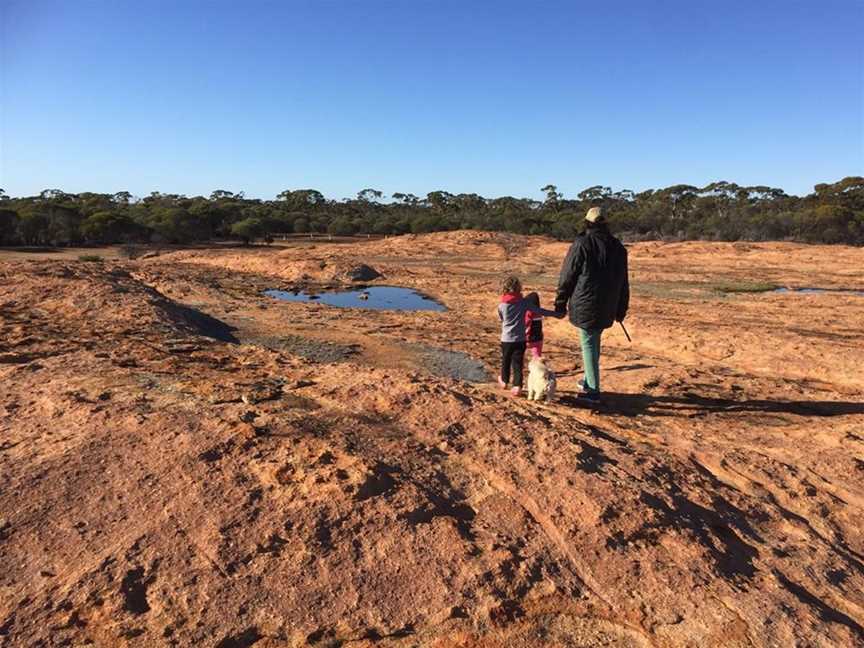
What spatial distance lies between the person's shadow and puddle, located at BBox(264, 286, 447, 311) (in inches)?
357

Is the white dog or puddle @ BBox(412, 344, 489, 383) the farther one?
puddle @ BBox(412, 344, 489, 383)

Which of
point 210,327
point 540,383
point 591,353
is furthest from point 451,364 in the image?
point 210,327

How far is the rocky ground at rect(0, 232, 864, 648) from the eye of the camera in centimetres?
228

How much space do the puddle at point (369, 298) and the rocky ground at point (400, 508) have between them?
8.93 meters

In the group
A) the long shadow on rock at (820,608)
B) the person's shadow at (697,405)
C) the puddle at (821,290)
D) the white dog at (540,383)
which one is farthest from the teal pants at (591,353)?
the puddle at (821,290)

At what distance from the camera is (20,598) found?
2211 millimetres

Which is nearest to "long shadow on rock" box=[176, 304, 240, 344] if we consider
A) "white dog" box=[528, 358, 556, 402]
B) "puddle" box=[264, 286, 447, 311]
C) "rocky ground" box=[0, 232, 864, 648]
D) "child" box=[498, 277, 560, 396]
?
"rocky ground" box=[0, 232, 864, 648]

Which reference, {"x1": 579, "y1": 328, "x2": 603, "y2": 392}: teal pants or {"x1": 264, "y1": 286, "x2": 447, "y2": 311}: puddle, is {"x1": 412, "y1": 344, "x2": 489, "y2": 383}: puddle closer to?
{"x1": 579, "y1": 328, "x2": 603, "y2": 392}: teal pants

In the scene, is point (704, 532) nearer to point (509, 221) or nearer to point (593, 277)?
point (593, 277)

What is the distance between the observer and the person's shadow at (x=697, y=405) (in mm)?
5340

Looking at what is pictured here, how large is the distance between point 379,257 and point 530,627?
29555 millimetres

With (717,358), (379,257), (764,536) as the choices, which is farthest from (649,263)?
(764,536)

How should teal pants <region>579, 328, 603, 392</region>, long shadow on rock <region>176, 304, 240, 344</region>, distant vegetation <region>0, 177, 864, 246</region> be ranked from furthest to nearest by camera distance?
distant vegetation <region>0, 177, 864, 246</region>, long shadow on rock <region>176, 304, 240, 344</region>, teal pants <region>579, 328, 603, 392</region>

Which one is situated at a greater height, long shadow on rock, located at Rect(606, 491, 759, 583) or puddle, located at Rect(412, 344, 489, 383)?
long shadow on rock, located at Rect(606, 491, 759, 583)
